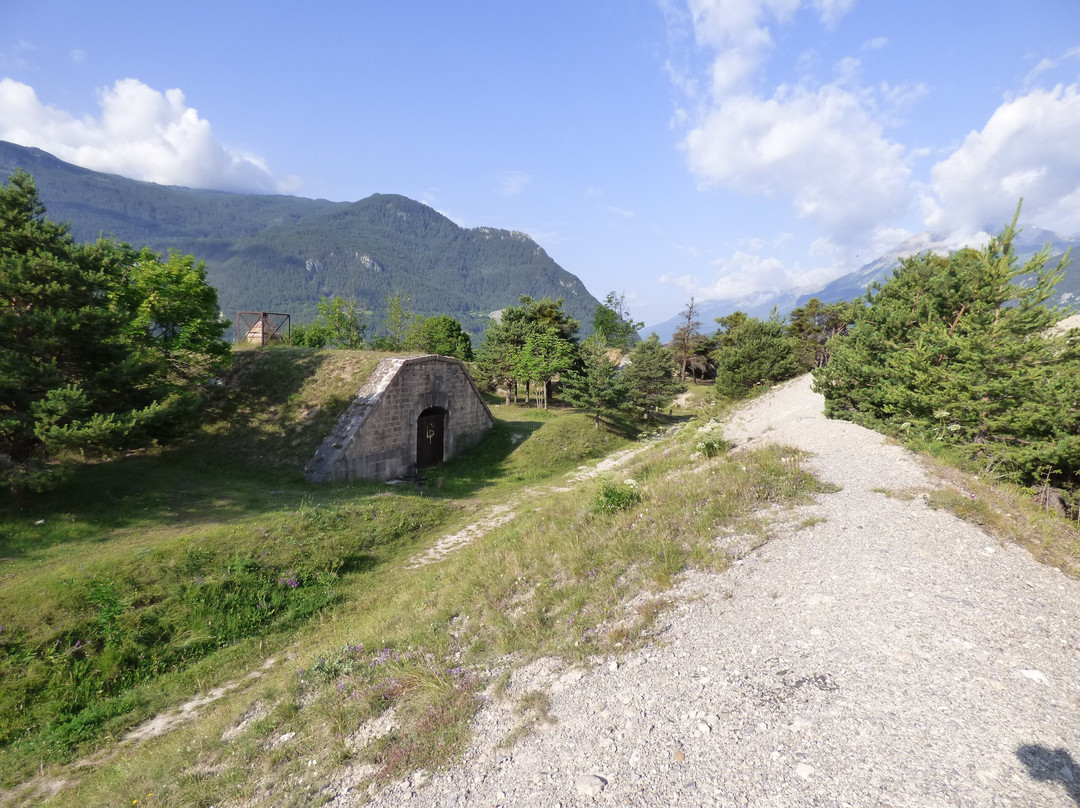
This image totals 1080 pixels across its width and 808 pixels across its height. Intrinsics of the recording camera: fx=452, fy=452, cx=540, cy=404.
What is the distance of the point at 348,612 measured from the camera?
9961 millimetres

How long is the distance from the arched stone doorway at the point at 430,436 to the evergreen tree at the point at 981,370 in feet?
56.6

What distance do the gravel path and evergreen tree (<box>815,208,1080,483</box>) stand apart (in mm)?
6492

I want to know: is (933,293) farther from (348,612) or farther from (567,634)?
(348,612)

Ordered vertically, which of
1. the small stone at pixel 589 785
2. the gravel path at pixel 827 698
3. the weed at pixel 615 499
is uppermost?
the weed at pixel 615 499

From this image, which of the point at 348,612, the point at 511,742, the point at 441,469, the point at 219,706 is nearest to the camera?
the point at 511,742

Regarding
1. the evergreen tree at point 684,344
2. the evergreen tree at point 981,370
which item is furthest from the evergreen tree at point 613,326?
the evergreen tree at point 981,370

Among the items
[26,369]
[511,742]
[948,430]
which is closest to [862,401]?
[948,430]

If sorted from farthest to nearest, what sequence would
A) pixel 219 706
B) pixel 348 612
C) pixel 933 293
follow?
pixel 933 293, pixel 348 612, pixel 219 706

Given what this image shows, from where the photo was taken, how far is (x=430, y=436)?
2286cm

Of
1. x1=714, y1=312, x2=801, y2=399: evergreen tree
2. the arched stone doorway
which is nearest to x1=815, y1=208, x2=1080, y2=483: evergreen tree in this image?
x1=714, y1=312, x2=801, y2=399: evergreen tree

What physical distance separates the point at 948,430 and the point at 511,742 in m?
13.8

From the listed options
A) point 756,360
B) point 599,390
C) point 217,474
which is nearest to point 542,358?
point 599,390

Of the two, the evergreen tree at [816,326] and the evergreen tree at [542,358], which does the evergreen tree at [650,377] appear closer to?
the evergreen tree at [542,358]

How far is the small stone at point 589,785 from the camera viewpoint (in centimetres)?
381
